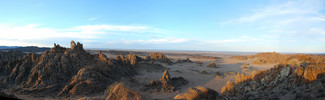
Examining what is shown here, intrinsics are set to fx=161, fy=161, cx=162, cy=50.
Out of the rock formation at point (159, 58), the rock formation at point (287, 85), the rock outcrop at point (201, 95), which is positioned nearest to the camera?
the rock formation at point (287, 85)

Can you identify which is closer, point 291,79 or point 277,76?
point 291,79

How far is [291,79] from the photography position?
758 centimetres

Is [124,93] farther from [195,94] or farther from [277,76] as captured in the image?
[277,76]

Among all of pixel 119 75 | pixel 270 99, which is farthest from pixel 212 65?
pixel 270 99

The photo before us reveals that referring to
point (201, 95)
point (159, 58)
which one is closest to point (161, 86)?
point (201, 95)

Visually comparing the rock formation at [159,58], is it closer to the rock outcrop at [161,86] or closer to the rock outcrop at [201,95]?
the rock outcrop at [161,86]

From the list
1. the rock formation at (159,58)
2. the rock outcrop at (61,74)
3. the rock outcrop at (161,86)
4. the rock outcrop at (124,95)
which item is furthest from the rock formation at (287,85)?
the rock formation at (159,58)

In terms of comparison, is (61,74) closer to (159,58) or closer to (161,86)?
(161,86)

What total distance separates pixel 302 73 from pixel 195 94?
5140 mm

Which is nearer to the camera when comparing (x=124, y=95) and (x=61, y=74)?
(x=124, y=95)

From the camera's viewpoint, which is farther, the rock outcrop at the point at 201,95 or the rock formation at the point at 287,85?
the rock outcrop at the point at 201,95

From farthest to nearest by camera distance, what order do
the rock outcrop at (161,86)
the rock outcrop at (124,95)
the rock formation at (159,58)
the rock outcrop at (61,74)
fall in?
the rock formation at (159,58)
the rock outcrop at (161,86)
the rock outcrop at (61,74)
the rock outcrop at (124,95)

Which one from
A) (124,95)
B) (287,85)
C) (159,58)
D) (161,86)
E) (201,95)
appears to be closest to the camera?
(124,95)

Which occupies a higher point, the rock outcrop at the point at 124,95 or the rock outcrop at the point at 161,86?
the rock outcrop at the point at 124,95
